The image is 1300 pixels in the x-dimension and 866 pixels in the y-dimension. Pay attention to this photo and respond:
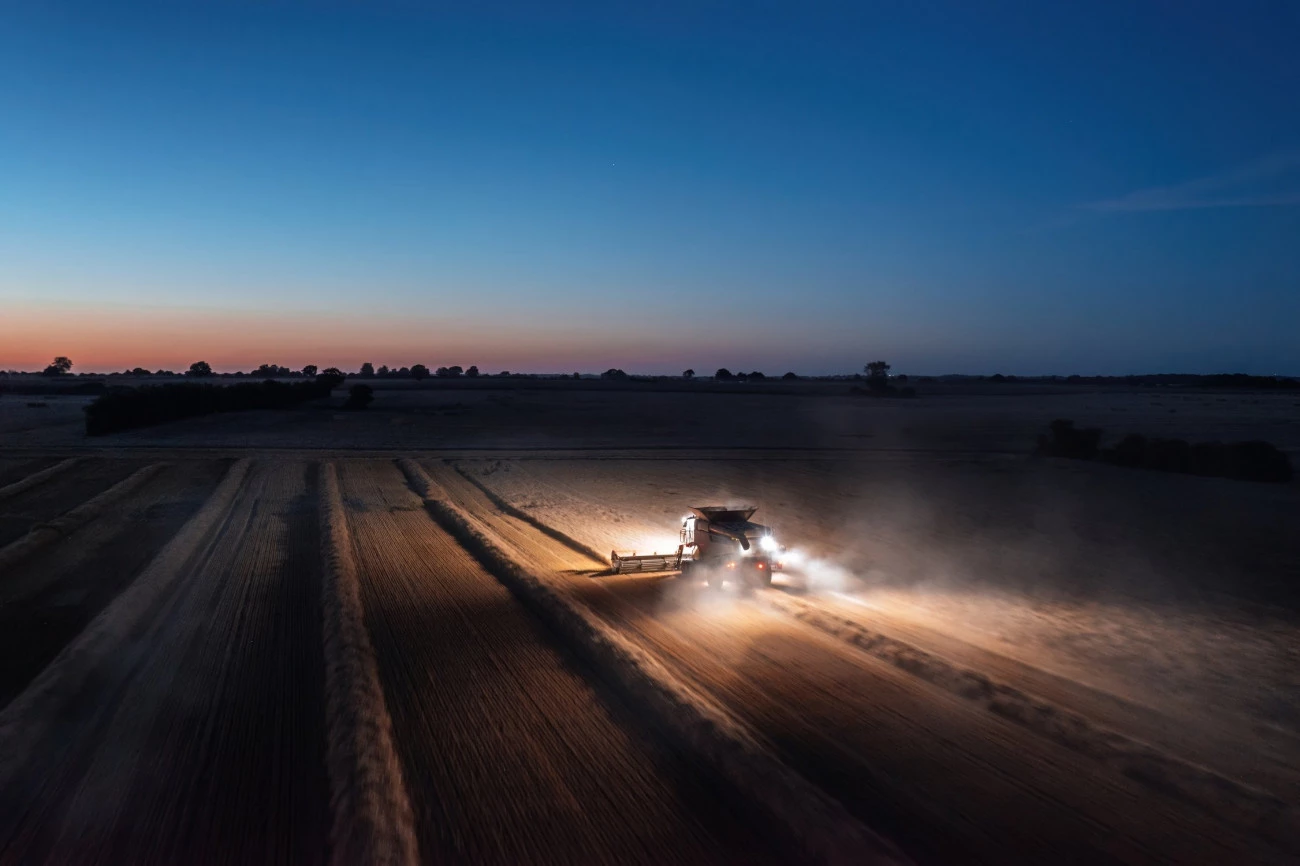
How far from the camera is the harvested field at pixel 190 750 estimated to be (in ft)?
27.6

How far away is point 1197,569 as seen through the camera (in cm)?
2223

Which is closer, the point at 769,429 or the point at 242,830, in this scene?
the point at 242,830

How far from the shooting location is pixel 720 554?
18.1 m

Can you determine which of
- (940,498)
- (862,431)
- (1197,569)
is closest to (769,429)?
(862,431)

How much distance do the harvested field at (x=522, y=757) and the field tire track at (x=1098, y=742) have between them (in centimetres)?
500

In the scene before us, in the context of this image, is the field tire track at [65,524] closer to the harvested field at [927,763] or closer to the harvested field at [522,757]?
the harvested field at [522,757]

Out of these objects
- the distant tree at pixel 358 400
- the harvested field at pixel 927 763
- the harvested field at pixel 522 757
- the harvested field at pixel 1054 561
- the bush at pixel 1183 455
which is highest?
the distant tree at pixel 358 400

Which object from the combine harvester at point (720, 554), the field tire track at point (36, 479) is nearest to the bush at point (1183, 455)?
the combine harvester at point (720, 554)

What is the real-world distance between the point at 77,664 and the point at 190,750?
450 cm

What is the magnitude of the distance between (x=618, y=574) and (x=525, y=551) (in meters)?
4.14

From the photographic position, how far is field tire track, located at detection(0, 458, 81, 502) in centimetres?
3253

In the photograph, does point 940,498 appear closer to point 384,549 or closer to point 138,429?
point 384,549

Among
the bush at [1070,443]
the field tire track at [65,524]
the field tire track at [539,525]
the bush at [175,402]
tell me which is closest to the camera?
the field tire track at [65,524]

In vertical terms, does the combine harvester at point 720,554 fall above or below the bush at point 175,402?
below
